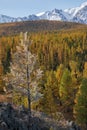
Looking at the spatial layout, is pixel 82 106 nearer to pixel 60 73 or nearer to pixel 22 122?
pixel 22 122

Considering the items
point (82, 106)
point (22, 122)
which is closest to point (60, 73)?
point (82, 106)

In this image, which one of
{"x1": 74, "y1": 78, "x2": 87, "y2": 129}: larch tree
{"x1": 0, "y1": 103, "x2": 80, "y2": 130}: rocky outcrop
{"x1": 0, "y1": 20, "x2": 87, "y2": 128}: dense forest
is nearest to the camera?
{"x1": 0, "y1": 103, "x2": 80, "y2": 130}: rocky outcrop

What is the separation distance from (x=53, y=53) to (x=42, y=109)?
243 ft

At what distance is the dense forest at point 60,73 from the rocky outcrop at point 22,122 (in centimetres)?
248

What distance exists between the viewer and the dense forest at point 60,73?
61.3 m

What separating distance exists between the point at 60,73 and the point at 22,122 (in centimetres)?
5265

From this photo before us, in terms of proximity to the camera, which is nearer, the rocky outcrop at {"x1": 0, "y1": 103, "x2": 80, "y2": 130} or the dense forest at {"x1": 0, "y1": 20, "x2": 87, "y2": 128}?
the rocky outcrop at {"x1": 0, "y1": 103, "x2": 80, "y2": 130}

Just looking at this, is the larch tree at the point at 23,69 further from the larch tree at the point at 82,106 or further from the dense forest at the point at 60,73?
the larch tree at the point at 82,106

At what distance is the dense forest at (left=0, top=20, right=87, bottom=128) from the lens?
201ft

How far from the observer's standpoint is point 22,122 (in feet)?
111

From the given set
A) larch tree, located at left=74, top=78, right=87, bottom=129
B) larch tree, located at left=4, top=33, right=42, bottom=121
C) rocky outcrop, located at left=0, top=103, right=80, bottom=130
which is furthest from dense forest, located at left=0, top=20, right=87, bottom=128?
rocky outcrop, located at left=0, top=103, right=80, bottom=130

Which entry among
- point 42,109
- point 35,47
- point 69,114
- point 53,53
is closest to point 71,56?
point 53,53

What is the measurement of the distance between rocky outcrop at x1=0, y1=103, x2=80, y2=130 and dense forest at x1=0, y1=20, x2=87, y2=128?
2480 mm

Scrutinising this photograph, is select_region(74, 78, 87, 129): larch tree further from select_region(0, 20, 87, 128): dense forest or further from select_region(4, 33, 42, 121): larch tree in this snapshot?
select_region(4, 33, 42, 121): larch tree
